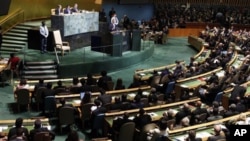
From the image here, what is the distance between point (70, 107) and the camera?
37.2ft

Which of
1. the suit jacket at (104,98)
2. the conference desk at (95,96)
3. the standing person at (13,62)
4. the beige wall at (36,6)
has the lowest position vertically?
the conference desk at (95,96)

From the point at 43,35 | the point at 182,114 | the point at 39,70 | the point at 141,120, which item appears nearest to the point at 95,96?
the point at 141,120

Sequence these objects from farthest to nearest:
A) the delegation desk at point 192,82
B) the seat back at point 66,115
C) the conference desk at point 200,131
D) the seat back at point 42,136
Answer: the delegation desk at point 192,82, the seat back at point 66,115, the conference desk at point 200,131, the seat back at point 42,136

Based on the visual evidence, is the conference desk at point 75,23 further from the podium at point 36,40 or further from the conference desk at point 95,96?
the conference desk at point 95,96

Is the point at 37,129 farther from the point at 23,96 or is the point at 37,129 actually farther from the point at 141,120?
the point at 23,96

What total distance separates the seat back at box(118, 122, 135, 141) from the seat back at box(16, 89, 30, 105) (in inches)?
159

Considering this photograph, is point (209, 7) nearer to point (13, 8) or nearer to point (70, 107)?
point (13, 8)

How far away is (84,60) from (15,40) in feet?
13.5

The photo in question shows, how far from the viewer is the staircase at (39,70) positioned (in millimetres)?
16703

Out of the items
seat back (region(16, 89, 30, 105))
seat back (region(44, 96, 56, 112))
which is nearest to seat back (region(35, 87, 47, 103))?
seat back (region(16, 89, 30, 105))

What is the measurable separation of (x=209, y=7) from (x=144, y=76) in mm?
20490

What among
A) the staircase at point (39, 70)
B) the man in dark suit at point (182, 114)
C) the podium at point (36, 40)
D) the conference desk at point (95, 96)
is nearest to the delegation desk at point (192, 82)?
the conference desk at point (95, 96)

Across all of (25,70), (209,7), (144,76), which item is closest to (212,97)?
(144,76)

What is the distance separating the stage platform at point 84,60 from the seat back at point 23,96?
4466mm
